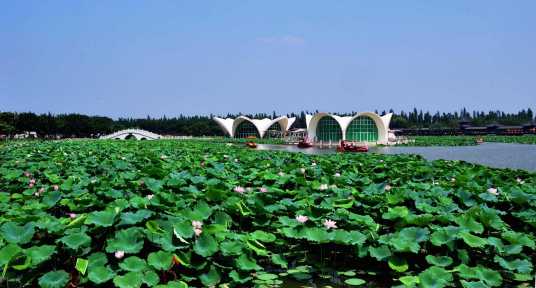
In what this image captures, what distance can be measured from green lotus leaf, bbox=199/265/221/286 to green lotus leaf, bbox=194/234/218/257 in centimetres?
11

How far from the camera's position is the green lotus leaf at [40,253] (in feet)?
8.84

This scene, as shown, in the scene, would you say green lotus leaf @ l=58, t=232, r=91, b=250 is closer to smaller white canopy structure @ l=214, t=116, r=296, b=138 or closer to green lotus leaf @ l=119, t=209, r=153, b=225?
green lotus leaf @ l=119, t=209, r=153, b=225

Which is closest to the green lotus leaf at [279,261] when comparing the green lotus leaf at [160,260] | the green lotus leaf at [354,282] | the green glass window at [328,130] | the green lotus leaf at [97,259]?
the green lotus leaf at [354,282]

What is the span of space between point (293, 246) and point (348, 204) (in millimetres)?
658

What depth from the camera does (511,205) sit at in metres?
4.41

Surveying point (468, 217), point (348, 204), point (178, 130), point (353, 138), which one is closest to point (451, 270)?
point (468, 217)

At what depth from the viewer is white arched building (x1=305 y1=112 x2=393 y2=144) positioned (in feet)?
153

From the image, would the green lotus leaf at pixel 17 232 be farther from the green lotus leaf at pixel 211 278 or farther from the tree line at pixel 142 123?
the tree line at pixel 142 123

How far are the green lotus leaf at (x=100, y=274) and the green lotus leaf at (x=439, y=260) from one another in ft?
6.63

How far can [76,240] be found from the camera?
2861mm

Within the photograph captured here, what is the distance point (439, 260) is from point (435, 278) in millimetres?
381

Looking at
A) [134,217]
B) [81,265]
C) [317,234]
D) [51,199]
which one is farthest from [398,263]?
[51,199]

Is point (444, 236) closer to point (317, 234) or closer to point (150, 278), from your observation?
point (317, 234)

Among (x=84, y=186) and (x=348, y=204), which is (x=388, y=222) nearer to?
(x=348, y=204)
